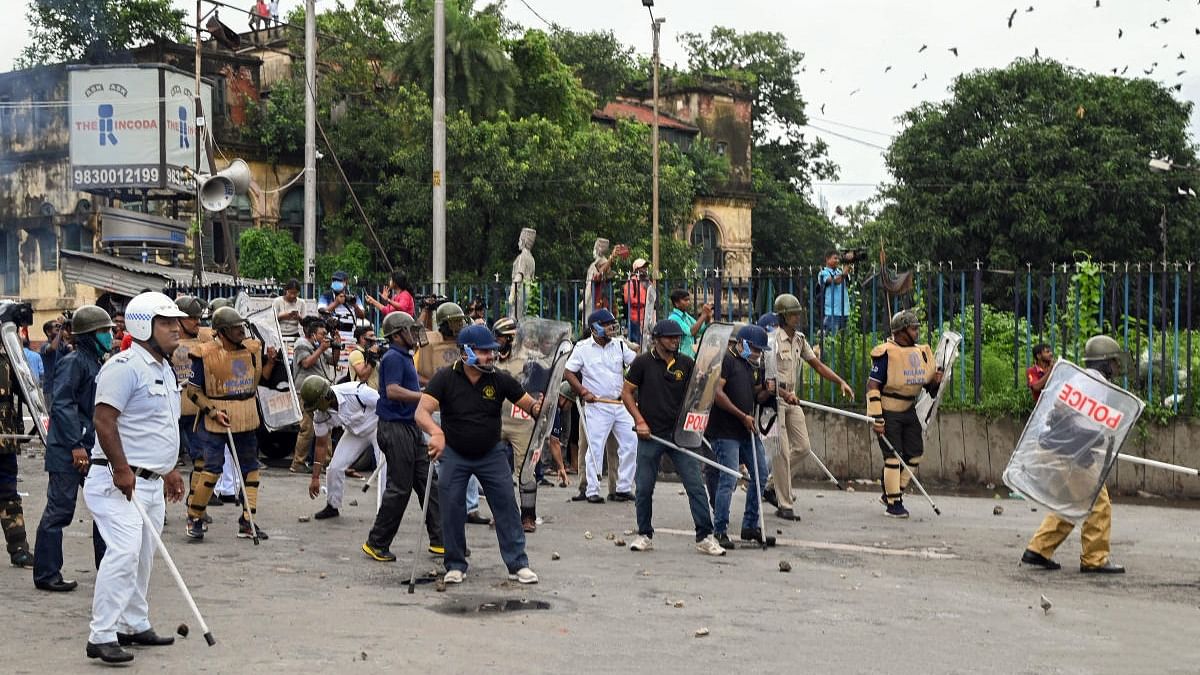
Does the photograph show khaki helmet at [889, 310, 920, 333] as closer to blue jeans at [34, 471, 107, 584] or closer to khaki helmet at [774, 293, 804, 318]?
khaki helmet at [774, 293, 804, 318]

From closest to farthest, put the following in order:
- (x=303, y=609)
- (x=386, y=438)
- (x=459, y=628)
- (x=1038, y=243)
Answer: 1. (x=459, y=628)
2. (x=303, y=609)
3. (x=386, y=438)
4. (x=1038, y=243)

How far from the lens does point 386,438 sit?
10688 mm

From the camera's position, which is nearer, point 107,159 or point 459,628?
point 459,628

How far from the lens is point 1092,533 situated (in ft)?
33.1

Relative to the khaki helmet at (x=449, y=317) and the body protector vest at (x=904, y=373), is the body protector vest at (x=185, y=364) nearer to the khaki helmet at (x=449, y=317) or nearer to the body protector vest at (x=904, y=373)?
the khaki helmet at (x=449, y=317)

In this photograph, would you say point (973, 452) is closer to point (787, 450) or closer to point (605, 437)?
point (787, 450)

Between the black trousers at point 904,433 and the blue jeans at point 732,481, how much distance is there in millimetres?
1736

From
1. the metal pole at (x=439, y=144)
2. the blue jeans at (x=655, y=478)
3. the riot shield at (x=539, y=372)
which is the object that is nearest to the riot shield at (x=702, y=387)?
the blue jeans at (x=655, y=478)

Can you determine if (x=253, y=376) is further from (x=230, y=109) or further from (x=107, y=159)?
(x=230, y=109)

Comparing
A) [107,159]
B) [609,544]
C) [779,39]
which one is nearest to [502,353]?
[609,544]

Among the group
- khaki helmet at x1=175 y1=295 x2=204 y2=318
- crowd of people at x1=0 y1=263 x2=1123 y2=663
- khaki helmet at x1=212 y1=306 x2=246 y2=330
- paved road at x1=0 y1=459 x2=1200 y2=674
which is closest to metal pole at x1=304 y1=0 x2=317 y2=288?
crowd of people at x1=0 y1=263 x2=1123 y2=663

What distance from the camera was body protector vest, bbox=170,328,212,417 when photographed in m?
12.4

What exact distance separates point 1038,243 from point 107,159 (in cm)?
2588

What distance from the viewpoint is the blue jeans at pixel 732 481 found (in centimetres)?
1112
